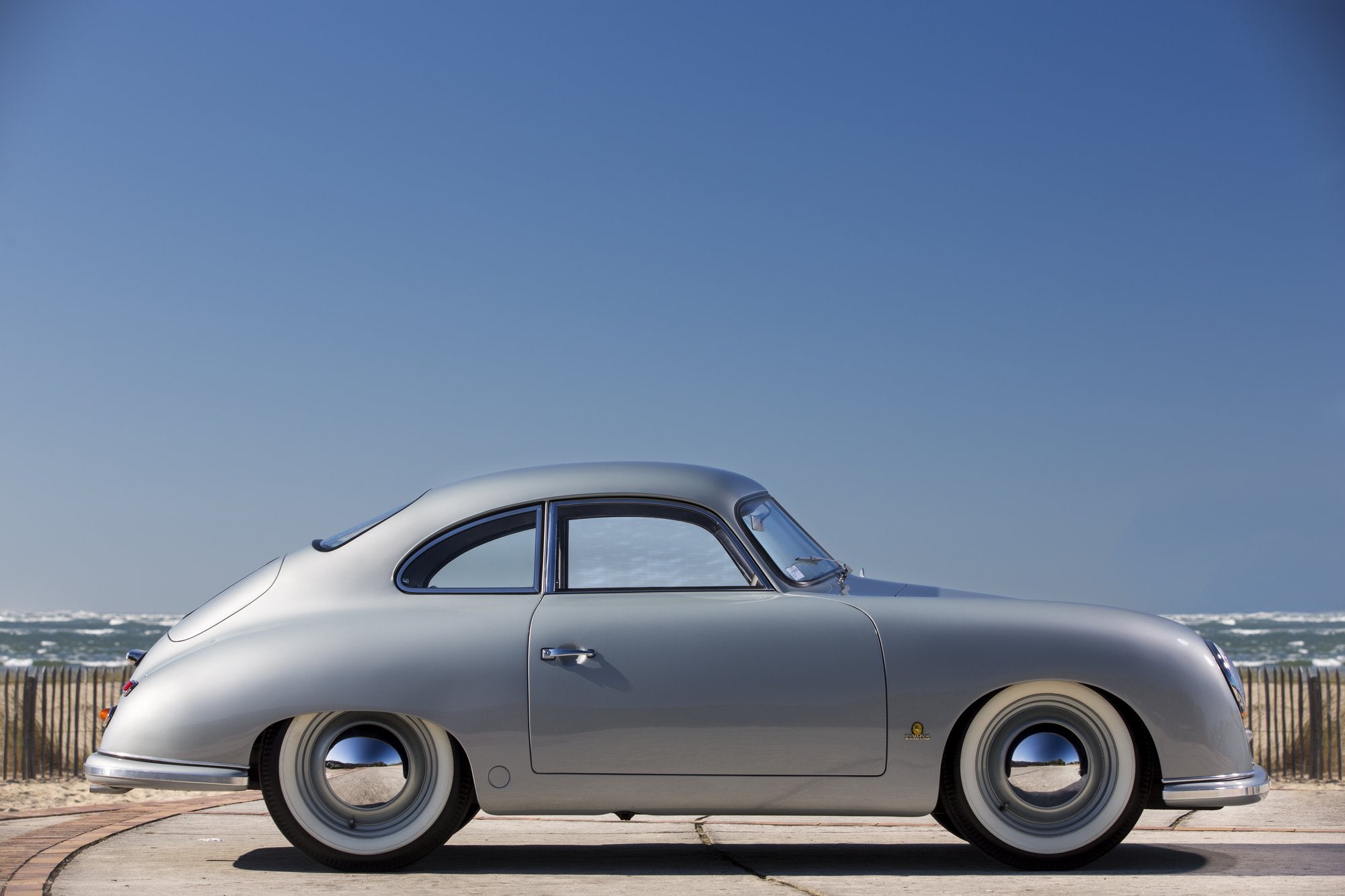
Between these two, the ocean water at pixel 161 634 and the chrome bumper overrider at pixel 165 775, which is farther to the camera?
the ocean water at pixel 161 634

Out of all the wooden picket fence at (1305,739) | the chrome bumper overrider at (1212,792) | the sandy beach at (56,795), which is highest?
the chrome bumper overrider at (1212,792)

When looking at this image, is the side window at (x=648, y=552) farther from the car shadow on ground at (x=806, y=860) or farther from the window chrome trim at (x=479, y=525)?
the car shadow on ground at (x=806, y=860)

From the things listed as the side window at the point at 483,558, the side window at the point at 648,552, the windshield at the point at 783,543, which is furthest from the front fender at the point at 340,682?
the windshield at the point at 783,543

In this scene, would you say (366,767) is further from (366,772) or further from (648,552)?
(648,552)

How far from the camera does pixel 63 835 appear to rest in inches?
221

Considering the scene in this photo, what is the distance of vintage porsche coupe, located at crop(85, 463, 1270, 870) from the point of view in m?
4.50

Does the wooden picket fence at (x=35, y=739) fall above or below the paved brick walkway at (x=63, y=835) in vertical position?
below

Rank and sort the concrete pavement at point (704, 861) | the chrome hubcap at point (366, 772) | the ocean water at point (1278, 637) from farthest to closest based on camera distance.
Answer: the ocean water at point (1278, 637)
the chrome hubcap at point (366, 772)
the concrete pavement at point (704, 861)

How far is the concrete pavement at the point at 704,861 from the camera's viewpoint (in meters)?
4.30

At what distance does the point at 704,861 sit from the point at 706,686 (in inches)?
34.3

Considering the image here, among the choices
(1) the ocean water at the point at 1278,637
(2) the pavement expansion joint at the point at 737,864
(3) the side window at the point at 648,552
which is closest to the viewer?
(2) the pavement expansion joint at the point at 737,864

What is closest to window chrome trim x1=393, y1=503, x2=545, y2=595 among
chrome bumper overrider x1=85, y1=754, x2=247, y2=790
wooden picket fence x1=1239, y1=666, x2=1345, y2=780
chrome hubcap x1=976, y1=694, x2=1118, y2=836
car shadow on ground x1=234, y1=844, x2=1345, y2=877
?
chrome bumper overrider x1=85, y1=754, x2=247, y2=790

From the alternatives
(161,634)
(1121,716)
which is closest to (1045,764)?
(1121,716)

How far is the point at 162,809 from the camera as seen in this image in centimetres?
684
